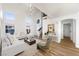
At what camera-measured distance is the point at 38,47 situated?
190 cm

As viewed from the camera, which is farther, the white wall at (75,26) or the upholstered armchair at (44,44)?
the upholstered armchair at (44,44)

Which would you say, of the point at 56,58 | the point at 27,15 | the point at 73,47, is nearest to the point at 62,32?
the point at 73,47

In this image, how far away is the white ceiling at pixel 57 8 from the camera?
1.82m

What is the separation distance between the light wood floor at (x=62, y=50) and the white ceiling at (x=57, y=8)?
1.68 feet

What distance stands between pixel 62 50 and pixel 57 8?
80cm

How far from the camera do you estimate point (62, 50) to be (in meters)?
1.86

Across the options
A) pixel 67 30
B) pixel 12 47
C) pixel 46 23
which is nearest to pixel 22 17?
pixel 46 23

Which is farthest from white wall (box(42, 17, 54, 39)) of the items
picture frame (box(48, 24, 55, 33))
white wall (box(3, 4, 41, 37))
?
white wall (box(3, 4, 41, 37))

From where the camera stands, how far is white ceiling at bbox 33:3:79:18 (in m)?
1.82

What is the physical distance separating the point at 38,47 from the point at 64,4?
942mm

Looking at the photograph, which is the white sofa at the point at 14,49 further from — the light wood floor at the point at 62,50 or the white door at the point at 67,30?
the white door at the point at 67,30

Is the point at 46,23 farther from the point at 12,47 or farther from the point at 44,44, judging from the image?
the point at 12,47

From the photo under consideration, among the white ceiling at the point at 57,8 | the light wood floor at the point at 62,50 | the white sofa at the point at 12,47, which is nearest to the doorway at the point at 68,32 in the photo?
the light wood floor at the point at 62,50

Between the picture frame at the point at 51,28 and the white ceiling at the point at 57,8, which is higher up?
the white ceiling at the point at 57,8
